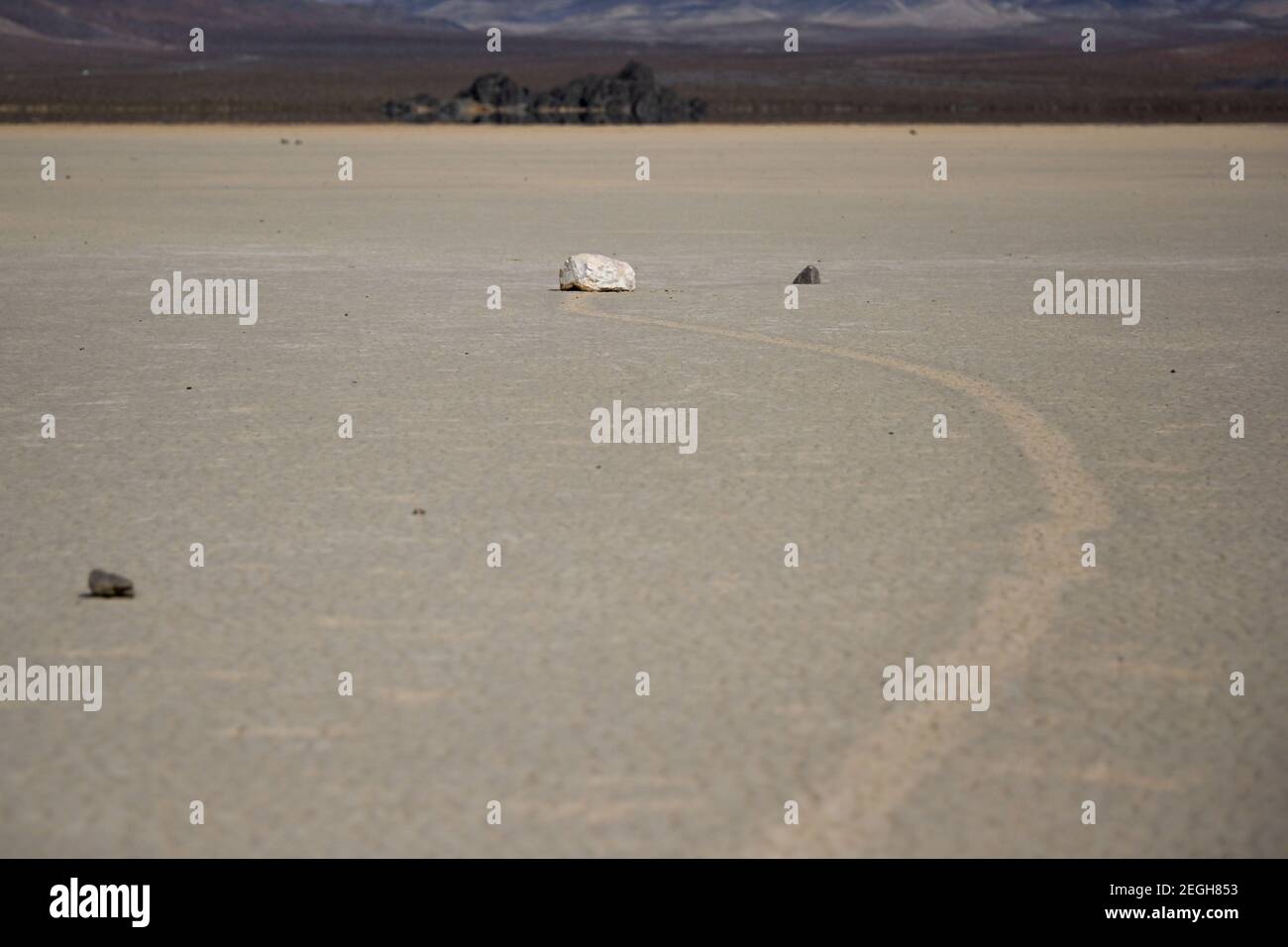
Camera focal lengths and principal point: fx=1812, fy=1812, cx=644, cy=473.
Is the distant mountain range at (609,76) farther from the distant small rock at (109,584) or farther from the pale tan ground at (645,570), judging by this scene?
the distant small rock at (109,584)

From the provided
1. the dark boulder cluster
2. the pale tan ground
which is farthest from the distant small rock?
the dark boulder cluster

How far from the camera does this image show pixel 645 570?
6734 millimetres

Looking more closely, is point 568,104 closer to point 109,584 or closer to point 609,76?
point 609,76

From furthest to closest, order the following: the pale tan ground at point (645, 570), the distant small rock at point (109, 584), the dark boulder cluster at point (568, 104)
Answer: the dark boulder cluster at point (568, 104)
the distant small rock at point (109, 584)
the pale tan ground at point (645, 570)

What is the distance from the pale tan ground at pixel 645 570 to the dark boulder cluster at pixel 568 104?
162 ft

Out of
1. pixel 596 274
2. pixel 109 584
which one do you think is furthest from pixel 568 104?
pixel 109 584

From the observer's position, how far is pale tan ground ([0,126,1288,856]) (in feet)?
15.3

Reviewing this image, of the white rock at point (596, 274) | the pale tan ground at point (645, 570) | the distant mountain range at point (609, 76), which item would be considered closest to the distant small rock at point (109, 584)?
the pale tan ground at point (645, 570)

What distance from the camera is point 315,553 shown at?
6.96 metres

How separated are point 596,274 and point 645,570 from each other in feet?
30.0

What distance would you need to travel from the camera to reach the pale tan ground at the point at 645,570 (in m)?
4.68
